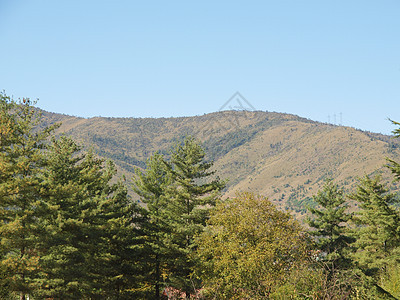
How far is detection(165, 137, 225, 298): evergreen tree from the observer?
133 ft

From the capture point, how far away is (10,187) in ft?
83.8

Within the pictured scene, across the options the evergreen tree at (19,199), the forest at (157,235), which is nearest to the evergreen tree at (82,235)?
the forest at (157,235)

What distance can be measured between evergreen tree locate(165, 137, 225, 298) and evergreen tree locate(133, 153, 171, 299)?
918mm

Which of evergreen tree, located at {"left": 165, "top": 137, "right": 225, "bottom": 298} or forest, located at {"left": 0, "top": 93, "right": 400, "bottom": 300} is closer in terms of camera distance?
forest, located at {"left": 0, "top": 93, "right": 400, "bottom": 300}

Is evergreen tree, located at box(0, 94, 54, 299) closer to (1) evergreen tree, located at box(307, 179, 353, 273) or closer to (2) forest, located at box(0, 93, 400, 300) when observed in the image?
(2) forest, located at box(0, 93, 400, 300)

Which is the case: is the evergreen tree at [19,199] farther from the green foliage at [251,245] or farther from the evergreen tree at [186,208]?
the evergreen tree at [186,208]

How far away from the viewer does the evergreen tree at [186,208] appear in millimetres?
40594

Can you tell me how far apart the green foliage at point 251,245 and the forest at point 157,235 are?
9 centimetres

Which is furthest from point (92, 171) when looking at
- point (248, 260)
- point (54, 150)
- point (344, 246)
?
point (344, 246)

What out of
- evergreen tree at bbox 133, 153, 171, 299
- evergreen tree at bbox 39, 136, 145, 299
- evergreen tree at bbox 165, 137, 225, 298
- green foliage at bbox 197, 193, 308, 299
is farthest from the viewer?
evergreen tree at bbox 133, 153, 171, 299

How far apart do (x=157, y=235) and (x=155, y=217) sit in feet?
6.41

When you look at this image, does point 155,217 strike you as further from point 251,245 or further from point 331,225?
point 331,225

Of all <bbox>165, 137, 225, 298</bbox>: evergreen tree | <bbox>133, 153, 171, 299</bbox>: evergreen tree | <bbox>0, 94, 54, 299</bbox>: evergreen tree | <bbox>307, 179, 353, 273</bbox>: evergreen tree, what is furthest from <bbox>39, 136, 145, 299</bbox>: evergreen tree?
<bbox>307, 179, 353, 273</bbox>: evergreen tree

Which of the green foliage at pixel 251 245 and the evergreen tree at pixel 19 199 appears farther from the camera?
the green foliage at pixel 251 245
